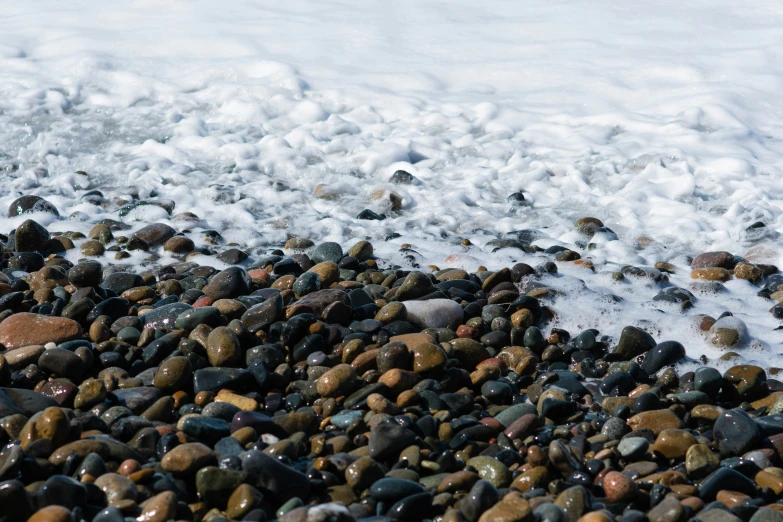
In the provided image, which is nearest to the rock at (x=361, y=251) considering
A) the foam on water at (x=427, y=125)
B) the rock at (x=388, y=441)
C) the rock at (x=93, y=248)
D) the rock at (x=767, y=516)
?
the foam on water at (x=427, y=125)

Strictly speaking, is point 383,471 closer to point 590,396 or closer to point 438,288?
point 590,396

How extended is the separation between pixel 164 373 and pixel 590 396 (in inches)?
65.5

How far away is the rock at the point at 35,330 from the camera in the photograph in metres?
3.24

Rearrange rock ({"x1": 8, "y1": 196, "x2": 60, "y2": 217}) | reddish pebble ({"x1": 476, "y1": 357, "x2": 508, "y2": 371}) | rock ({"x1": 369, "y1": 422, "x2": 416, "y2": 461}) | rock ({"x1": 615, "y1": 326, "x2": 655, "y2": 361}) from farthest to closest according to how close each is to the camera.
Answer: rock ({"x1": 8, "y1": 196, "x2": 60, "y2": 217}), rock ({"x1": 615, "y1": 326, "x2": 655, "y2": 361}), reddish pebble ({"x1": 476, "y1": 357, "x2": 508, "y2": 371}), rock ({"x1": 369, "y1": 422, "x2": 416, "y2": 461})

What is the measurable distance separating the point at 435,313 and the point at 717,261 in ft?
5.71

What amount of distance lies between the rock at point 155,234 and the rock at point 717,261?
3030 millimetres

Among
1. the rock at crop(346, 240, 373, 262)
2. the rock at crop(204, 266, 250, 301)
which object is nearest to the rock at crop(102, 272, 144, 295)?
the rock at crop(204, 266, 250, 301)

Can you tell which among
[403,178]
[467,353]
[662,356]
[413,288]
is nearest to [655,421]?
[662,356]

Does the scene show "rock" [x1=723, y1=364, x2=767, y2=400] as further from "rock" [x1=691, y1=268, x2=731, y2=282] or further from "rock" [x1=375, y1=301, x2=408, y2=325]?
"rock" [x1=375, y1=301, x2=408, y2=325]

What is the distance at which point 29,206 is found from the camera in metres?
4.91

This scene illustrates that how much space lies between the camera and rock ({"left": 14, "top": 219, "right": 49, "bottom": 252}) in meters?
4.31

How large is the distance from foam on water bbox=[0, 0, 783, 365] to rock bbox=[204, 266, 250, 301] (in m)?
0.67

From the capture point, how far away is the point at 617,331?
139 inches

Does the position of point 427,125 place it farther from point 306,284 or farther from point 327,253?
point 306,284
